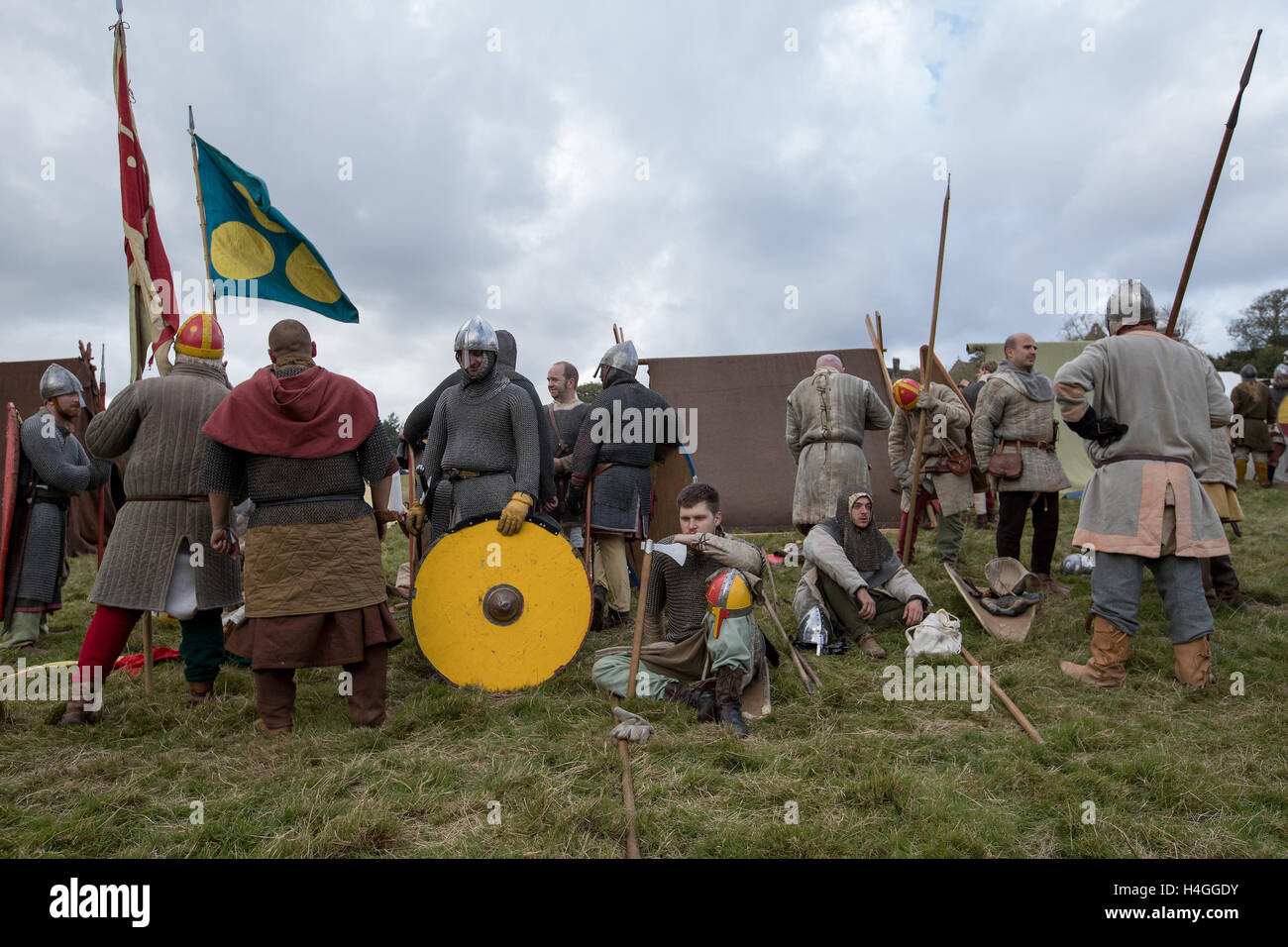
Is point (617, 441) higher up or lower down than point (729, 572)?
higher up

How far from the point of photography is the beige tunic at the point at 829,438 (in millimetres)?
5016

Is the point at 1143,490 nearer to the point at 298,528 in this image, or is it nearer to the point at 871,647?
the point at 871,647

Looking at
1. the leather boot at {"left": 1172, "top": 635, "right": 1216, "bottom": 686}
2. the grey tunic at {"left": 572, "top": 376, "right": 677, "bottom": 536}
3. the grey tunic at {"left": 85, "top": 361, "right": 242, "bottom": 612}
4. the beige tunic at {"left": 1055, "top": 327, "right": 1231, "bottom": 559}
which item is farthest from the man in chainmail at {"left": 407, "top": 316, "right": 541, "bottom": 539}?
the leather boot at {"left": 1172, "top": 635, "right": 1216, "bottom": 686}

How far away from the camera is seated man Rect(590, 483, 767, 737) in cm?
315

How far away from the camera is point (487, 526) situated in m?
3.61

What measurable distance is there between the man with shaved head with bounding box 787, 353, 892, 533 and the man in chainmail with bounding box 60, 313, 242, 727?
3130 millimetres

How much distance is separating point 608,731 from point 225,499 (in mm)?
1679

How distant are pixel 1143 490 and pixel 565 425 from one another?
10.6 feet

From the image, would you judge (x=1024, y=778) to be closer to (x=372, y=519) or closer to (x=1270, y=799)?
(x=1270, y=799)

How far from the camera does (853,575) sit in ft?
14.2

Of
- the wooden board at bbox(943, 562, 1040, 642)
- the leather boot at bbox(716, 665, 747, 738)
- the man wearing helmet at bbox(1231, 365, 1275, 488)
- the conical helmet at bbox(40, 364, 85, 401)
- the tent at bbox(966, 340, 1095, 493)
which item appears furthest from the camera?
the man wearing helmet at bbox(1231, 365, 1275, 488)

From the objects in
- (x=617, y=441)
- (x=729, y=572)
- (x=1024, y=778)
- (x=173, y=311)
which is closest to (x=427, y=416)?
(x=617, y=441)

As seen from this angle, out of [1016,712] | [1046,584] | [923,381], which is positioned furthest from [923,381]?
[1016,712]

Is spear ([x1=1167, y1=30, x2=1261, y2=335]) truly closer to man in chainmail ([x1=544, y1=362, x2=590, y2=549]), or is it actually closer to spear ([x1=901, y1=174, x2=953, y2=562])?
spear ([x1=901, y1=174, x2=953, y2=562])
